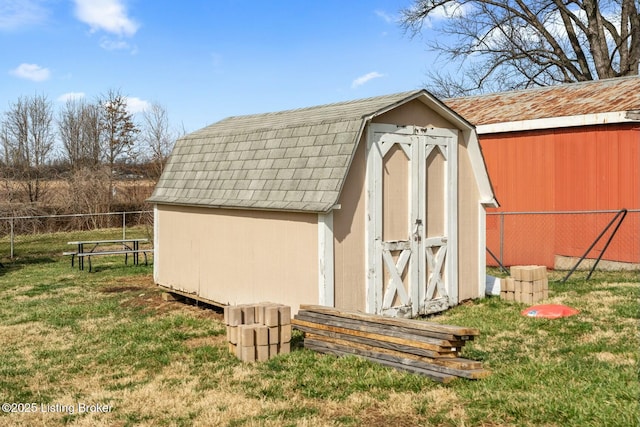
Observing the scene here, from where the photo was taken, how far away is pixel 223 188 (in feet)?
30.8

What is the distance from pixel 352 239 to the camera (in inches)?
313

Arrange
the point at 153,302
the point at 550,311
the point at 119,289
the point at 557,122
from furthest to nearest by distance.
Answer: the point at 557,122
the point at 119,289
the point at 153,302
the point at 550,311

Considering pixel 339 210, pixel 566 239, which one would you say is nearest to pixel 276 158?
pixel 339 210

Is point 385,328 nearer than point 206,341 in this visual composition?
Yes

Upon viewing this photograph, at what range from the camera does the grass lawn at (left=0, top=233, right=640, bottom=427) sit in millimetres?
5004

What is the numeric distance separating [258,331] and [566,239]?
941cm

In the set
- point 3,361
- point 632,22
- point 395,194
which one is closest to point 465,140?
point 395,194

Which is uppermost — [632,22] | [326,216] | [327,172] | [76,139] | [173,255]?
[632,22]

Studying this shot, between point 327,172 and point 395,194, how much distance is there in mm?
1264

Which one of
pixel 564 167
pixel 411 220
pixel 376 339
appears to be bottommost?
pixel 376 339

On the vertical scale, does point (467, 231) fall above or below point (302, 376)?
above

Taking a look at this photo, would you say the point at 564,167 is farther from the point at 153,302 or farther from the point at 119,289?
the point at 119,289

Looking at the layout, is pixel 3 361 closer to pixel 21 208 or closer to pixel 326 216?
pixel 326 216

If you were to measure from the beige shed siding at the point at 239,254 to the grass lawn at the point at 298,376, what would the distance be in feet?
2.14
